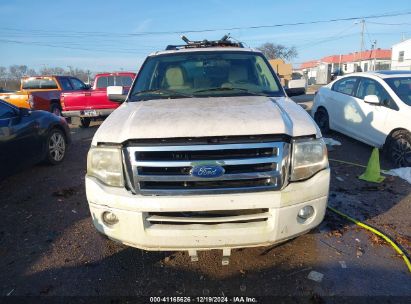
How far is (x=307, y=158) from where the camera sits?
2.65 metres

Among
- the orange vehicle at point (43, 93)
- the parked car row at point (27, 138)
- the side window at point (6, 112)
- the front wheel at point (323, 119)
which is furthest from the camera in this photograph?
the orange vehicle at point (43, 93)

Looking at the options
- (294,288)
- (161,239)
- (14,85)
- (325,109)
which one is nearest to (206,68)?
(161,239)

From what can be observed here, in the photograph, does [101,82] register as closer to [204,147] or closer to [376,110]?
[376,110]

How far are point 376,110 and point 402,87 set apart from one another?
0.62 metres

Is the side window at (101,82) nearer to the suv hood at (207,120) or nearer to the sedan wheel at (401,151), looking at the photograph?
the suv hood at (207,120)

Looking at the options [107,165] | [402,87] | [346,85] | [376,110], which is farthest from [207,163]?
[346,85]

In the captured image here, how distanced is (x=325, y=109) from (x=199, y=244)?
273 inches

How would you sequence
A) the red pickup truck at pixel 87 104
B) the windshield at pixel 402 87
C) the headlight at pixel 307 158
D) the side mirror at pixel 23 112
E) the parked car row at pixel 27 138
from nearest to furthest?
the headlight at pixel 307 158
the parked car row at pixel 27 138
the side mirror at pixel 23 112
the windshield at pixel 402 87
the red pickup truck at pixel 87 104

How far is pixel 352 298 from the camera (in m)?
2.62

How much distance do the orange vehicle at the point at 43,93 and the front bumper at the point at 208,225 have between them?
968 centimetres

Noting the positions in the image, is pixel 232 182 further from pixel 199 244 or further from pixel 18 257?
pixel 18 257

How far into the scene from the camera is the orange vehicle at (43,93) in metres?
10.7

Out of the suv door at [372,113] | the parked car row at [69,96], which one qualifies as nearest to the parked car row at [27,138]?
the parked car row at [69,96]

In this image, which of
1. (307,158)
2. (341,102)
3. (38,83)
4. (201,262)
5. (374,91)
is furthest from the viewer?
(38,83)
